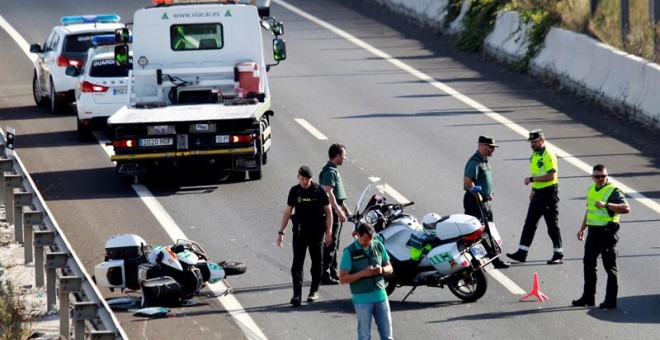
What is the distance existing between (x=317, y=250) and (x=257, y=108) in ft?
22.8

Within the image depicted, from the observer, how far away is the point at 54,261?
15.8 metres

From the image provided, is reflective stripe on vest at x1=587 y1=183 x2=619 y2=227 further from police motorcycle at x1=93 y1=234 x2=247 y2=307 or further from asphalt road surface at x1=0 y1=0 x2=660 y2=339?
police motorcycle at x1=93 y1=234 x2=247 y2=307

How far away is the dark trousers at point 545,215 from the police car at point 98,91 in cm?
1016

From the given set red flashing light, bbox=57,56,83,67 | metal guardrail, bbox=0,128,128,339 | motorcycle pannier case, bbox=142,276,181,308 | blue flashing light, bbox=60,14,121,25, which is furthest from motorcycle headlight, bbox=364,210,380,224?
blue flashing light, bbox=60,14,121,25

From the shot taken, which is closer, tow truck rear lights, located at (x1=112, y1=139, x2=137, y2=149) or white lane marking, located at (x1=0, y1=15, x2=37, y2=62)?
tow truck rear lights, located at (x1=112, y1=139, x2=137, y2=149)

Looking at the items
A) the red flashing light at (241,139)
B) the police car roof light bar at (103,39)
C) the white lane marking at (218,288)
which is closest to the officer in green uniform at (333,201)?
the white lane marking at (218,288)

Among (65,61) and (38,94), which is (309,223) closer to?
(65,61)

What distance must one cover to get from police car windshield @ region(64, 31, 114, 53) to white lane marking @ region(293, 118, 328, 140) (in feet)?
15.4

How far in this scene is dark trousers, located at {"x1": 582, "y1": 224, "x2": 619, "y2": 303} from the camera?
650 inches

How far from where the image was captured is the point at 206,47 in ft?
84.1

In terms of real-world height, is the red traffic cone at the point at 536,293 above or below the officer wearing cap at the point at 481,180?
below

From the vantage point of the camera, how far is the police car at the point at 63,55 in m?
29.0

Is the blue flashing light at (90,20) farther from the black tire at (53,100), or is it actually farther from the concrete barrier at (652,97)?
the concrete barrier at (652,97)

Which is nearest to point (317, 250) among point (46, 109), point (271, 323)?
point (271, 323)
